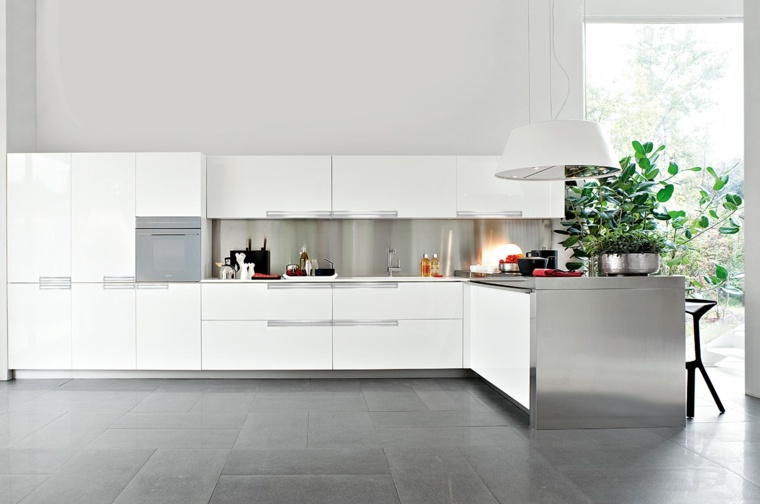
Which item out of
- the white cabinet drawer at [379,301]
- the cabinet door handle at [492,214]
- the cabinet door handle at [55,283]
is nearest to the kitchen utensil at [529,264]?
the cabinet door handle at [492,214]

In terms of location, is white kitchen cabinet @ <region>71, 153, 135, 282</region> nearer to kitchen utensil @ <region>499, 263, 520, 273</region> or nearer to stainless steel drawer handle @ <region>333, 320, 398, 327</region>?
stainless steel drawer handle @ <region>333, 320, 398, 327</region>

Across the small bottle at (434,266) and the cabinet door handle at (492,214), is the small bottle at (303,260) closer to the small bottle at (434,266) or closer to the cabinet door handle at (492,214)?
the small bottle at (434,266)

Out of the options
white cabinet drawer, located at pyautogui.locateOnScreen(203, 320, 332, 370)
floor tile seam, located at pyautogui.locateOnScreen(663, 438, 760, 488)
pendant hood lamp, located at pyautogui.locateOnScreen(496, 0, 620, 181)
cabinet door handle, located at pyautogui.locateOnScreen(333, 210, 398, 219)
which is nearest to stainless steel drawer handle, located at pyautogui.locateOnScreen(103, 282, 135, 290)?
white cabinet drawer, located at pyautogui.locateOnScreen(203, 320, 332, 370)

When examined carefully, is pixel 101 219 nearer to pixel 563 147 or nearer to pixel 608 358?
pixel 563 147

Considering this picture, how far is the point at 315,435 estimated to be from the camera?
3615 millimetres

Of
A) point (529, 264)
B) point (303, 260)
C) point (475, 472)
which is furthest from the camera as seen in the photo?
point (303, 260)

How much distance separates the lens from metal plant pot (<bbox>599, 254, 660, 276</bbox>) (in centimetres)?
385

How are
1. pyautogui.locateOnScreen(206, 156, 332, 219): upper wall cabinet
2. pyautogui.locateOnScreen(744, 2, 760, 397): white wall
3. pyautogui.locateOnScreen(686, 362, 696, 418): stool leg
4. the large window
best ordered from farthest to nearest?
the large window < pyautogui.locateOnScreen(206, 156, 332, 219): upper wall cabinet < pyautogui.locateOnScreen(744, 2, 760, 397): white wall < pyautogui.locateOnScreen(686, 362, 696, 418): stool leg

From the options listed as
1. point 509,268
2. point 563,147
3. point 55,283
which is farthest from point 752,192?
point 55,283

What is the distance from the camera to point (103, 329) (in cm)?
526

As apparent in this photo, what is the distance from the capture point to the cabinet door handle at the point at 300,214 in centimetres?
553

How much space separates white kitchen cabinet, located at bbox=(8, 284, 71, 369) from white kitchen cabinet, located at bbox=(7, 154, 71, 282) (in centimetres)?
14

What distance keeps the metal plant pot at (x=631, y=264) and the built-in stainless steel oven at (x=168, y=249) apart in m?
3.26

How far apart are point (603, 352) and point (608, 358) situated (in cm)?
5
